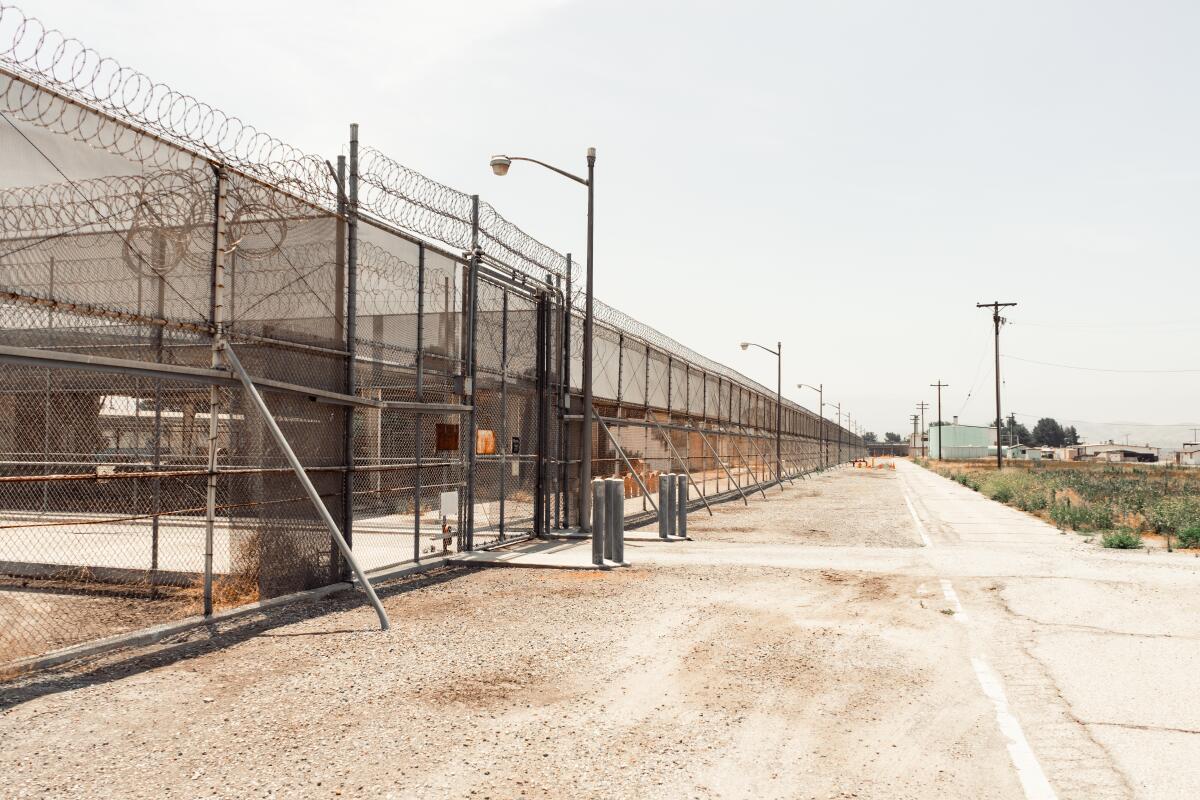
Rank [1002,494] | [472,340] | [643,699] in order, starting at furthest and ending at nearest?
[1002,494], [472,340], [643,699]

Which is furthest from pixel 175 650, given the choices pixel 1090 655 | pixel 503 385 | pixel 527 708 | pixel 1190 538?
pixel 1190 538

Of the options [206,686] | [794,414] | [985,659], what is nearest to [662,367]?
[985,659]

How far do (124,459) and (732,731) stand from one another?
620 inches

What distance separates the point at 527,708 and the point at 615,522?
268 inches

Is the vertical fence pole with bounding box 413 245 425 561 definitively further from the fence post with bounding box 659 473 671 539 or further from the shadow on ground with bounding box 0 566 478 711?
the fence post with bounding box 659 473 671 539

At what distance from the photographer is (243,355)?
28.6 feet

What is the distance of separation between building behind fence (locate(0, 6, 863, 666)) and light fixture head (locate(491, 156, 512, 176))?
48.7 inches

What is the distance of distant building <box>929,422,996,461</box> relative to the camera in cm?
17662

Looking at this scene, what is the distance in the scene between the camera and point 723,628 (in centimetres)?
830

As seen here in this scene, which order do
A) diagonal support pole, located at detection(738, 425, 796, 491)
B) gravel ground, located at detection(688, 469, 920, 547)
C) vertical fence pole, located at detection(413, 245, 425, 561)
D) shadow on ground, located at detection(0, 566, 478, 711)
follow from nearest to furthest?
shadow on ground, located at detection(0, 566, 478, 711)
vertical fence pole, located at detection(413, 245, 425, 561)
gravel ground, located at detection(688, 469, 920, 547)
diagonal support pole, located at detection(738, 425, 796, 491)

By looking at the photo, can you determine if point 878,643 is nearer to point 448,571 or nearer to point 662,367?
point 448,571

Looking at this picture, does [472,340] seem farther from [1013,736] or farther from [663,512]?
[1013,736]

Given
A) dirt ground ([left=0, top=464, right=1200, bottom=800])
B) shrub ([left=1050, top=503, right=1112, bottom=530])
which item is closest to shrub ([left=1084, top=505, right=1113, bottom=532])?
shrub ([left=1050, top=503, right=1112, bottom=530])

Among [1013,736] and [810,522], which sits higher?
[1013,736]
